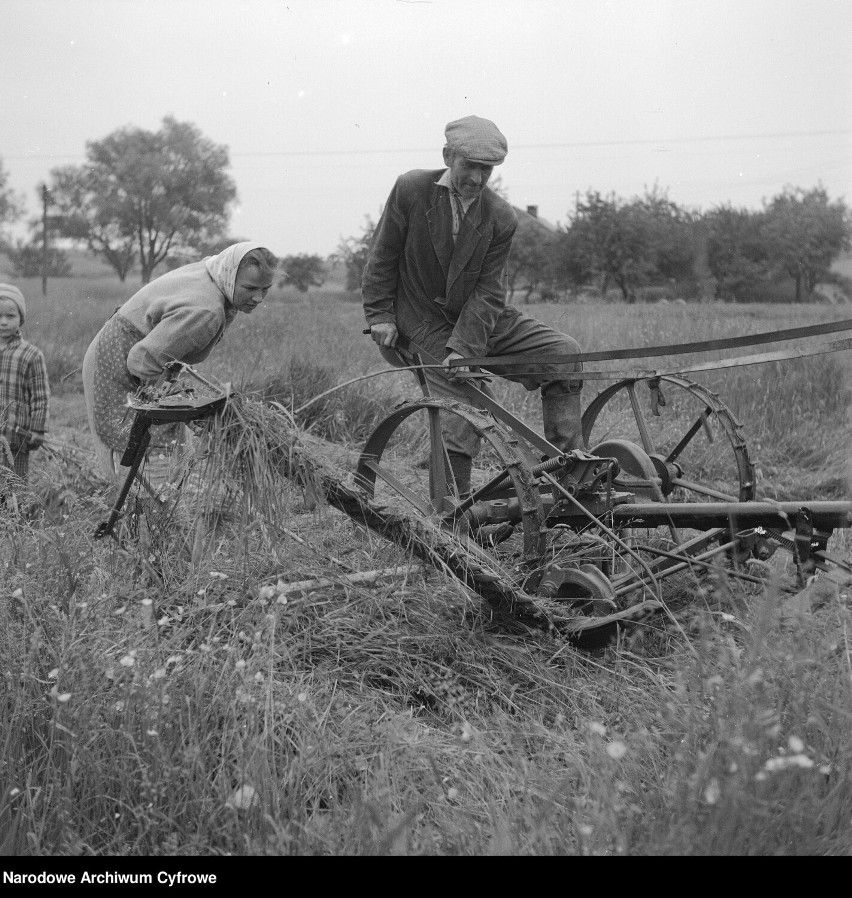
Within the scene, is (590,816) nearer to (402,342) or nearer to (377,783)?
(377,783)

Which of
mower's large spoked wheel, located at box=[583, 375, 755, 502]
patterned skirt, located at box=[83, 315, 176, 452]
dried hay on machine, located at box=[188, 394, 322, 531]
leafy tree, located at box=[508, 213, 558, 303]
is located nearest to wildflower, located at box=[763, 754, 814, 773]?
dried hay on machine, located at box=[188, 394, 322, 531]

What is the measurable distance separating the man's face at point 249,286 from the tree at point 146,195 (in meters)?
4.61

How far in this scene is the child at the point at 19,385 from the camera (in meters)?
4.81

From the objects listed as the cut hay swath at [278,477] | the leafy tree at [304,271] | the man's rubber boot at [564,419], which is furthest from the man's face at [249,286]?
the leafy tree at [304,271]

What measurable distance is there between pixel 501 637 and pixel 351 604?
52 cm

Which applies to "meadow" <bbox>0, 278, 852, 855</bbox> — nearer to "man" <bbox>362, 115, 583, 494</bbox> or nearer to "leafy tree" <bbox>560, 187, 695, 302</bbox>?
"man" <bbox>362, 115, 583, 494</bbox>

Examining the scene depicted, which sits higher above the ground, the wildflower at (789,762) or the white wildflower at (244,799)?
the wildflower at (789,762)

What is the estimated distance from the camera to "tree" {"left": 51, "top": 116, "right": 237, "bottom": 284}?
8320 millimetres

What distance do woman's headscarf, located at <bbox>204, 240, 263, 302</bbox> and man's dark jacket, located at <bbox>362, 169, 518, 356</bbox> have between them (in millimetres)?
600

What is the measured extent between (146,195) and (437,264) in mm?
5660

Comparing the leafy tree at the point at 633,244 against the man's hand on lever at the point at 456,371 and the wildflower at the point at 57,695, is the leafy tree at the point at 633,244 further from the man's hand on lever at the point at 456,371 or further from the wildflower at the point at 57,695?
the wildflower at the point at 57,695

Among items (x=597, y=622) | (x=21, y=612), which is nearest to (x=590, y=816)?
(x=597, y=622)

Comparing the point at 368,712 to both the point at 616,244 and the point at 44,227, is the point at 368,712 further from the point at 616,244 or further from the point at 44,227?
the point at 616,244
